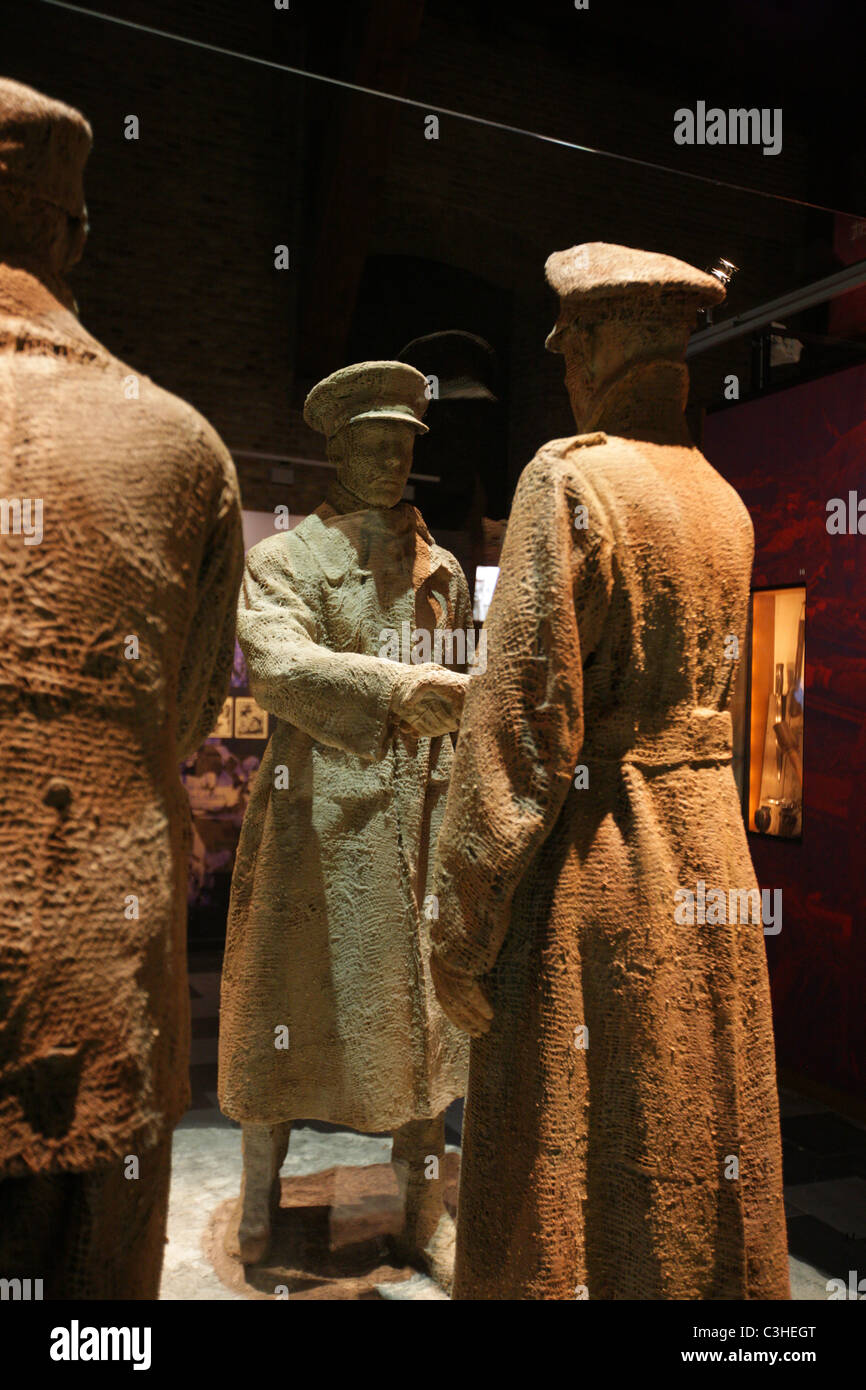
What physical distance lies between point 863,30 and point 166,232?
3.33 meters

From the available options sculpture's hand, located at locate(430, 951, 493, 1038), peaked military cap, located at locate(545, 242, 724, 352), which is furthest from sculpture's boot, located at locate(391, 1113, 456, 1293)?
peaked military cap, located at locate(545, 242, 724, 352)

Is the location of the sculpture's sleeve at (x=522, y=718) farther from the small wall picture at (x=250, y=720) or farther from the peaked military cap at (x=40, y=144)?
the small wall picture at (x=250, y=720)

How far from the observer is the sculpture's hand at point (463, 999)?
193cm

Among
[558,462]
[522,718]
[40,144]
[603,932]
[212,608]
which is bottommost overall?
[603,932]

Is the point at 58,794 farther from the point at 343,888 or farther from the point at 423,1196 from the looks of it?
the point at 423,1196

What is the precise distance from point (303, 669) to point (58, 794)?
1517mm

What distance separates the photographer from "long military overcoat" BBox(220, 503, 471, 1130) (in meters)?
3.08

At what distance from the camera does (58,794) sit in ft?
4.37

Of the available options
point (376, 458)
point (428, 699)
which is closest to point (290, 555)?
point (376, 458)

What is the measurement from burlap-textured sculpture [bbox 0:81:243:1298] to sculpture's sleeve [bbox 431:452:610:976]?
56 cm

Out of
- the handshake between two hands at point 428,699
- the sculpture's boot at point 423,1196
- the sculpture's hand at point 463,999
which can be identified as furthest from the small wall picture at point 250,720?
the sculpture's hand at point 463,999

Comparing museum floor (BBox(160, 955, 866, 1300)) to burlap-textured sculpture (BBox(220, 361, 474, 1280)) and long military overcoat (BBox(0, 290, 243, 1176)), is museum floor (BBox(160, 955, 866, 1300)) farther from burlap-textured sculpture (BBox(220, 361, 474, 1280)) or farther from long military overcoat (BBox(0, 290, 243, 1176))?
long military overcoat (BBox(0, 290, 243, 1176))

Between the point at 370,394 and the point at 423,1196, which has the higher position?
the point at 370,394

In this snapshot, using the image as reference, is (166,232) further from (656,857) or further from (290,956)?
(656,857)
